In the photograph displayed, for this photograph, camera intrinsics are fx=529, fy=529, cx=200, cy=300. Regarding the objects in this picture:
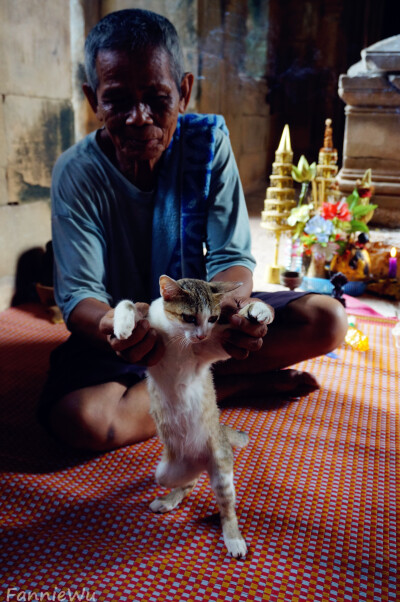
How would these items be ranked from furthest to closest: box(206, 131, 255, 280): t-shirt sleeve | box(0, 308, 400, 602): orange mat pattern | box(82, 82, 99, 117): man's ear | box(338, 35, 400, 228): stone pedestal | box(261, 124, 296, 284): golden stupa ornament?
box(338, 35, 400, 228): stone pedestal → box(261, 124, 296, 284): golden stupa ornament → box(206, 131, 255, 280): t-shirt sleeve → box(82, 82, 99, 117): man's ear → box(0, 308, 400, 602): orange mat pattern

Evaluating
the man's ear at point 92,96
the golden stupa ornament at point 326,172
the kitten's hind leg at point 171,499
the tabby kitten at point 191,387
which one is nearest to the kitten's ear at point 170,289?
the tabby kitten at point 191,387

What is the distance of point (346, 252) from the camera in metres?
3.34

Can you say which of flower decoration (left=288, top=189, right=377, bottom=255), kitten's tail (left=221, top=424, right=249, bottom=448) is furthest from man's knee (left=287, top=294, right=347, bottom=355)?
flower decoration (left=288, top=189, right=377, bottom=255)

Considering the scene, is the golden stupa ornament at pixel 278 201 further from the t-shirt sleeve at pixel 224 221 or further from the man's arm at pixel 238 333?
the man's arm at pixel 238 333

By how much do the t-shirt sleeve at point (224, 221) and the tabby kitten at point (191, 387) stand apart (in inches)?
23.8

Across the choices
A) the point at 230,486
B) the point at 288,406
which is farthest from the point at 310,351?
the point at 230,486

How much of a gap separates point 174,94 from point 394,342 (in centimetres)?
168

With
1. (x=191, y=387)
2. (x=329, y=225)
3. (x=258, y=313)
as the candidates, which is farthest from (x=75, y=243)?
(x=329, y=225)

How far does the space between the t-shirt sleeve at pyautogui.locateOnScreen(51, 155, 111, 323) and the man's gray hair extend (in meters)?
0.34

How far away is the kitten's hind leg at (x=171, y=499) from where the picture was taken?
142 centimetres

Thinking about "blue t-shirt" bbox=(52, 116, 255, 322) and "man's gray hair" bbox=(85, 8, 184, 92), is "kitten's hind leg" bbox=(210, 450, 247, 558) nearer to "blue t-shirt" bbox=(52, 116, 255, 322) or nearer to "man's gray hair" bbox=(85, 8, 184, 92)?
"blue t-shirt" bbox=(52, 116, 255, 322)

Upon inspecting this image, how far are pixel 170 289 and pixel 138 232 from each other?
0.81 meters

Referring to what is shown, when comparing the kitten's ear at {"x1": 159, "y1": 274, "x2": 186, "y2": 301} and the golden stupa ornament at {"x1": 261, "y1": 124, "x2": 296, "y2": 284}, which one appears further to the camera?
the golden stupa ornament at {"x1": 261, "y1": 124, "x2": 296, "y2": 284}

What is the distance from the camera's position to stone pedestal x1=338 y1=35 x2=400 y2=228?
3592mm
